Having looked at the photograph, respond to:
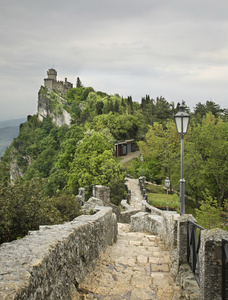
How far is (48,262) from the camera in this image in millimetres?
3828

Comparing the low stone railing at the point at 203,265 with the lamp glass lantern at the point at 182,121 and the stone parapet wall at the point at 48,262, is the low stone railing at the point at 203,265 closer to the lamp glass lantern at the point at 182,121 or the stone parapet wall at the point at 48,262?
the stone parapet wall at the point at 48,262

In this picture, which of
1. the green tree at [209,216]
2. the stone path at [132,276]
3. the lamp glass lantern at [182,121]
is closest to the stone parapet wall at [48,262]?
the stone path at [132,276]

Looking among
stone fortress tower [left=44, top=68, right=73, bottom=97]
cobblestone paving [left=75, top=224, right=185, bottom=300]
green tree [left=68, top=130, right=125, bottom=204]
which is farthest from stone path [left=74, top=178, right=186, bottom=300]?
stone fortress tower [left=44, top=68, right=73, bottom=97]

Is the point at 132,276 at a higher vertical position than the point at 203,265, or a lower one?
lower

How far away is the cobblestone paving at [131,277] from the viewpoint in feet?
16.7

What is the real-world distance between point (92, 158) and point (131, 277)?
23.2 meters

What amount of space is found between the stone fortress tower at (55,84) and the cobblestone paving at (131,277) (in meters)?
91.7

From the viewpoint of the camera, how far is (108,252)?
25.5ft

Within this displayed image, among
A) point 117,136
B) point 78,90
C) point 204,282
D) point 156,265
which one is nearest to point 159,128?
point 117,136

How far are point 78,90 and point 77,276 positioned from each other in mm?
89025

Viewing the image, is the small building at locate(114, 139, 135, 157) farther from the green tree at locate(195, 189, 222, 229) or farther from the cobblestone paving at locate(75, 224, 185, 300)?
the cobblestone paving at locate(75, 224, 185, 300)

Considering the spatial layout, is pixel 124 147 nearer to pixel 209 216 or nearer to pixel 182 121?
pixel 209 216

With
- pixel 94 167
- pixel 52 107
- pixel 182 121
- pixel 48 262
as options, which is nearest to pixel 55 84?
pixel 52 107

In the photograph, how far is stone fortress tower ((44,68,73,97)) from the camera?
95688 mm
